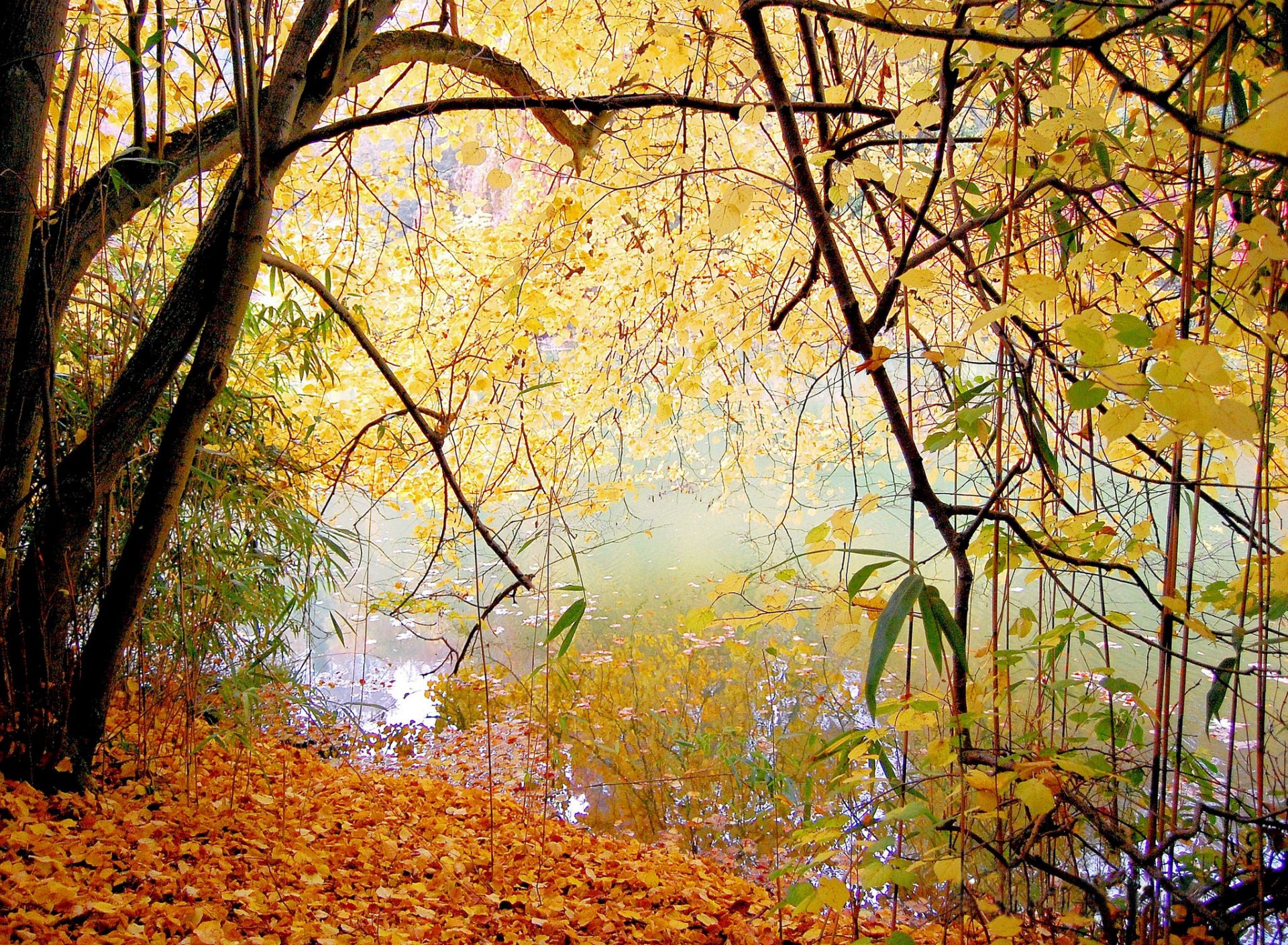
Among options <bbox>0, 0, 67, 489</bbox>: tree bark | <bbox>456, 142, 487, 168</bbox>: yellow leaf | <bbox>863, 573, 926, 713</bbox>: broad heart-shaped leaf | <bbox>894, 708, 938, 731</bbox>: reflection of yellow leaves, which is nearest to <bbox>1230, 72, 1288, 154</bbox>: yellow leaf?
<bbox>863, 573, 926, 713</bbox>: broad heart-shaped leaf

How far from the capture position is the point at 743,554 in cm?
648

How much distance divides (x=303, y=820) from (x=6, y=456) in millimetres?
1091

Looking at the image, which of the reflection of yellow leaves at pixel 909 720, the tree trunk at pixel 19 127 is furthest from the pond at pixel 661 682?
the tree trunk at pixel 19 127

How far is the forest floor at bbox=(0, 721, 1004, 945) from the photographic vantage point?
4.41 feet

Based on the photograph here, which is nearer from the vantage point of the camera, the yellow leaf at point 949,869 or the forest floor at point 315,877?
the yellow leaf at point 949,869

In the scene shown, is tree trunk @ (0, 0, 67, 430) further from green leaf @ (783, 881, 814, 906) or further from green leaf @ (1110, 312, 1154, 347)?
green leaf @ (1110, 312, 1154, 347)

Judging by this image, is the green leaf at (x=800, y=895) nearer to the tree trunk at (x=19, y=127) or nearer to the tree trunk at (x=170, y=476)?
the tree trunk at (x=170, y=476)

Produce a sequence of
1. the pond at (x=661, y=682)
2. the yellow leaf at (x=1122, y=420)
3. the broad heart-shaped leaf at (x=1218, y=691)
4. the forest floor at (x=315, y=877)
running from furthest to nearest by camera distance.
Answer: the pond at (x=661, y=682) → the forest floor at (x=315, y=877) → the broad heart-shaped leaf at (x=1218, y=691) → the yellow leaf at (x=1122, y=420)

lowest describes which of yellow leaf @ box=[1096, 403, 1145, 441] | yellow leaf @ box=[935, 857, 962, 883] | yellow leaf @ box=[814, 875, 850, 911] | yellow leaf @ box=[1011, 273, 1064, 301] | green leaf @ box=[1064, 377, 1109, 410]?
yellow leaf @ box=[814, 875, 850, 911]

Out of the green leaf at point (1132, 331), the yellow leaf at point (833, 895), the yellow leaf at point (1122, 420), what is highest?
the green leaf at point (1132, 331)

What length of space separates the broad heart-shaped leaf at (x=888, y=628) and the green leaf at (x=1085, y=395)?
8.3 inches

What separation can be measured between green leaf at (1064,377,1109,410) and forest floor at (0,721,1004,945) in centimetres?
111

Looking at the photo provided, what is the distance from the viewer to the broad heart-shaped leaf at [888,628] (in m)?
0.71

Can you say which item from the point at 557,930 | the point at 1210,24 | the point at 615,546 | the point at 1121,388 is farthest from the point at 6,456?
the point at 615,546
